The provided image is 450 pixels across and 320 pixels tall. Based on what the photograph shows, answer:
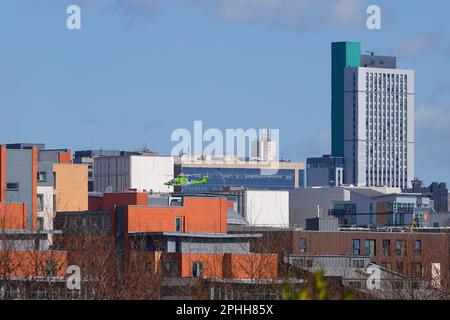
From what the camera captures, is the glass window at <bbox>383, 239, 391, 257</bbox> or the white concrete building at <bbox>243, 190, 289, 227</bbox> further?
the white concrete building at <bbox>243, 190, 289, 227</bbox>

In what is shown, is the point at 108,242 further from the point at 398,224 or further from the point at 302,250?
the point at 398,224

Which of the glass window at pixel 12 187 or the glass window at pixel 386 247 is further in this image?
the glass window at pixel 386 247

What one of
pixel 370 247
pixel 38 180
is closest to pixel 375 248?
pixel 370 247

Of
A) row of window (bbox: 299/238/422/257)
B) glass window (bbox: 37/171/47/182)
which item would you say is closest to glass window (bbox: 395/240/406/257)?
row of window (bbox: 299/238/422/257)

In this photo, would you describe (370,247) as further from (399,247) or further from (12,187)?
(12,187)

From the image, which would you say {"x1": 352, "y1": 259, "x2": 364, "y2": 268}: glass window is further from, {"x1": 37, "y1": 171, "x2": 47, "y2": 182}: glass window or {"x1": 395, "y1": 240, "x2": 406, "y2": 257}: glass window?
{"x1": 37, "y1": 171, "x2": 47, "y2": 182}: glass window

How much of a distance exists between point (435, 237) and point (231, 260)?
42411 millimetres

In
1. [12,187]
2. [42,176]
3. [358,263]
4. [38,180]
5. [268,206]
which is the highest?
[42,176]

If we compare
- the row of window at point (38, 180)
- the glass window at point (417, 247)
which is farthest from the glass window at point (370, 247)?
the row of window at point (38, 180)

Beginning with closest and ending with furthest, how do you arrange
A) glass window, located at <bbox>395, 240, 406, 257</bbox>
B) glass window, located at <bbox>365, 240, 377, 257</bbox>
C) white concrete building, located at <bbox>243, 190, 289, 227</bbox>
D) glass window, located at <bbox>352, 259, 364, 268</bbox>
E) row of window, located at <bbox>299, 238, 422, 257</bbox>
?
1. glass window, located at <bbox>352, 259, 364, 268</bbox>
2. glass window, located at <bbox>395, 240, 406, 257</bbox>
3. row of window, located at <bbox>299, 238, 422, 257</bbox>
4. glass window, located at <bbox>365, 240, 377, 257</bbox>
5. white concrete building, located at <bbox>243, 190, 289, 227</bbox>

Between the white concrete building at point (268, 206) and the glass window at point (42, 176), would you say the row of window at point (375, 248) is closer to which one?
the glass window at point (42, 176)

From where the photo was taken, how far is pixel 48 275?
70.7m

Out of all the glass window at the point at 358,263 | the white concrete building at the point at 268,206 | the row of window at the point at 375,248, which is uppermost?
the white concrete building at the point at 268,206
